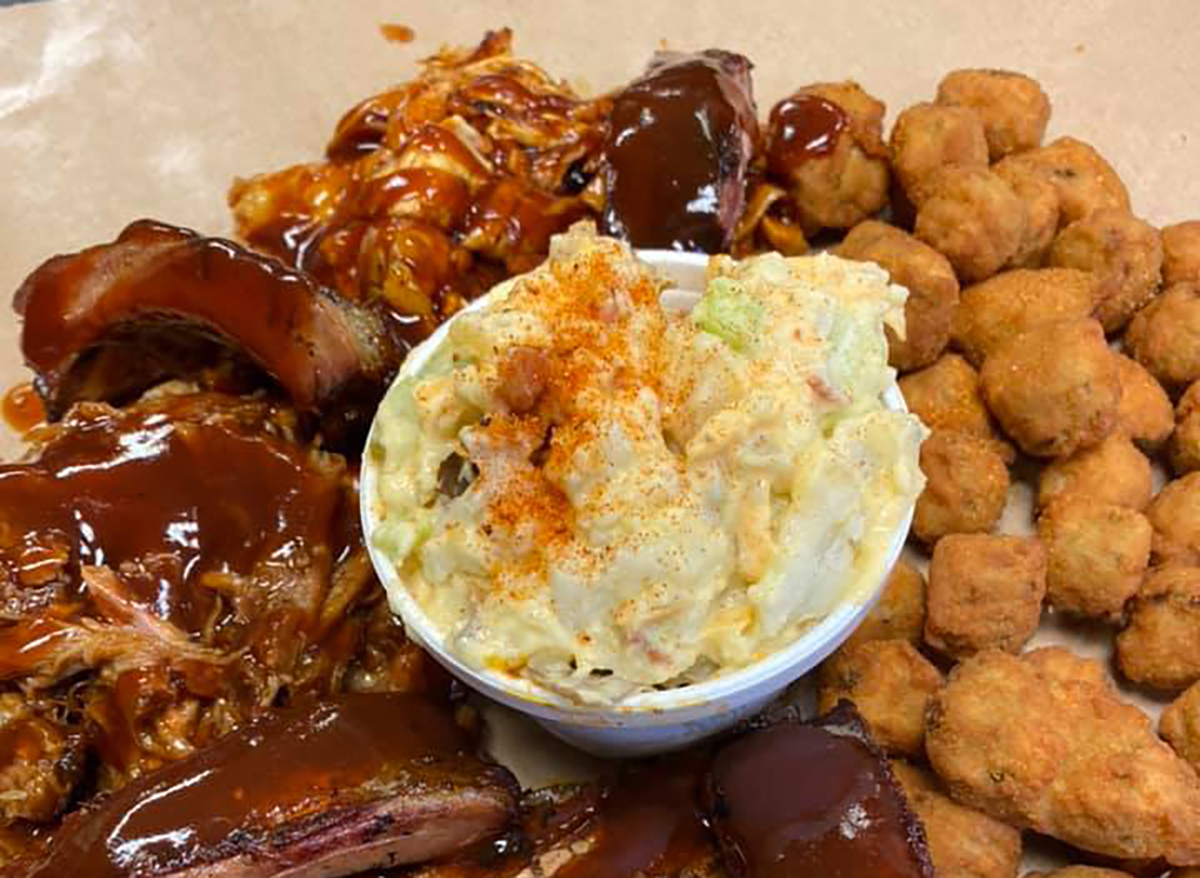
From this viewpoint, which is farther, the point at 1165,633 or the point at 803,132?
the point at 803,132

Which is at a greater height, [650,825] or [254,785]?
[254,785]

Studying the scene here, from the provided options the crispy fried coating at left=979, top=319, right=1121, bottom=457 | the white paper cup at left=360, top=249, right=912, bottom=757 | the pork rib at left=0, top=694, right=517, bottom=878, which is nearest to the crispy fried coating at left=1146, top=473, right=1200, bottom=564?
the crispy fried coating at left=979, top=319, right=1121, bottom=457

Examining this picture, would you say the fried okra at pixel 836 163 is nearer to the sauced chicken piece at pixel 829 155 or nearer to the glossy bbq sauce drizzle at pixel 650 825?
the sauced chicken piece at pixel 829 155

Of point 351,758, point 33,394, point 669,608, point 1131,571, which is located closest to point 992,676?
point 1131,571

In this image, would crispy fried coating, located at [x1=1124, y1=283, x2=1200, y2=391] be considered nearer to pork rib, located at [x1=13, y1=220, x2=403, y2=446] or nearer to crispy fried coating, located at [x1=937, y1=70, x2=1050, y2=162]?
crispy fried coating, located at [x1=937, y1=70, x2=1050, y2=162]

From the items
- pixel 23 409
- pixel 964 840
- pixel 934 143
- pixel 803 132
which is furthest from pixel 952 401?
pixel 23 409

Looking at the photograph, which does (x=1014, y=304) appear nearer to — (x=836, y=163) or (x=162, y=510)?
(x=836, y=163)
